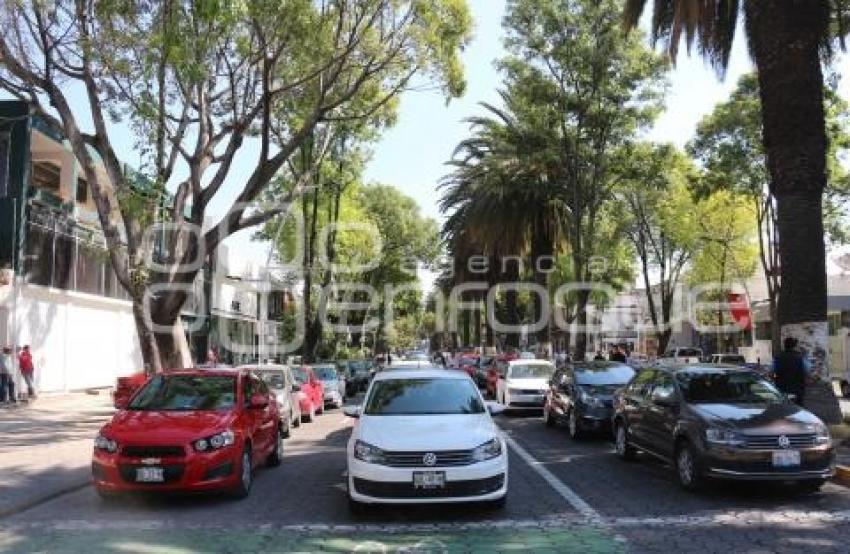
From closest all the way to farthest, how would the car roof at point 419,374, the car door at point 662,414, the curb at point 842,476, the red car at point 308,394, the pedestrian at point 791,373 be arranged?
the curb at point 842,476
the car roof at point 419,374
the car door at point 662,414
the pedestrian at point 791,373
the red car at point 308,394

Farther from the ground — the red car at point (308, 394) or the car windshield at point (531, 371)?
the car windshield at point (531, 371)

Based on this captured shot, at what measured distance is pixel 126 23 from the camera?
18938 mm

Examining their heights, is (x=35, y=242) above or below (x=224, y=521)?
above

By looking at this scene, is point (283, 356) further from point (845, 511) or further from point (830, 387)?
point (845, 511)

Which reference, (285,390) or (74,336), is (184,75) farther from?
(74,336)

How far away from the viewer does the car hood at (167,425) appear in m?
10.1

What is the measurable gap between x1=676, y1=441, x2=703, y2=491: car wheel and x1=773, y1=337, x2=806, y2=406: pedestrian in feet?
12.7

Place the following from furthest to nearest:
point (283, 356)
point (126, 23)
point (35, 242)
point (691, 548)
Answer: point (283, 356)
point (35, 242)
point (126, 23)
point (691, 548)

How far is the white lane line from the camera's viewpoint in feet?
31.6

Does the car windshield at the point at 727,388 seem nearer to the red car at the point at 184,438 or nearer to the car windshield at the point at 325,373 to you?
the red car at the point at 184,438

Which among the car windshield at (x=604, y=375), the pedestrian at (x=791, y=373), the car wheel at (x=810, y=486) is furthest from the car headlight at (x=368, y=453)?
the car windshield at (x=604, y=375)

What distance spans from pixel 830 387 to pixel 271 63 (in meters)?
13.1

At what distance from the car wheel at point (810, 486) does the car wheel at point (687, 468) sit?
1.23 m

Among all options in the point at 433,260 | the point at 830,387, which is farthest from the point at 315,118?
the point at 433,260
